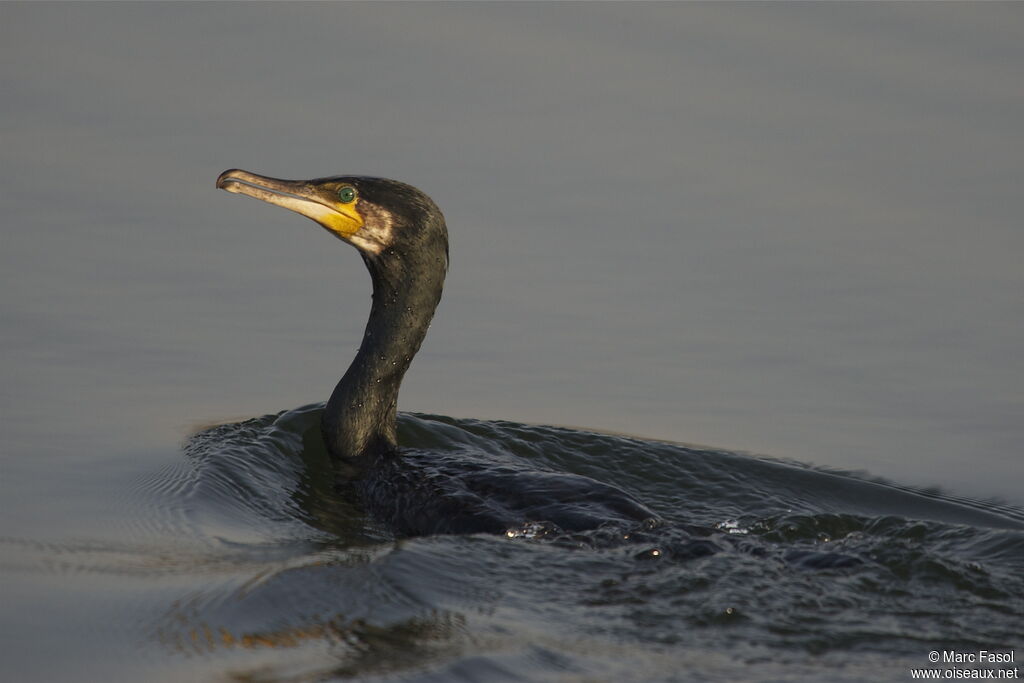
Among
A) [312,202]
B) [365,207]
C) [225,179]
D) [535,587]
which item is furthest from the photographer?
[312,202]

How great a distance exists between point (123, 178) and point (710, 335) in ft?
15.2

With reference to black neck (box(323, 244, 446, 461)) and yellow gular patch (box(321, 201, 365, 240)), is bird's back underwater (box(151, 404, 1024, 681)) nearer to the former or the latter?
black neck (box(323, 244, 446, 461))

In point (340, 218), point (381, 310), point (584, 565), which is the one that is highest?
point (340, 218)

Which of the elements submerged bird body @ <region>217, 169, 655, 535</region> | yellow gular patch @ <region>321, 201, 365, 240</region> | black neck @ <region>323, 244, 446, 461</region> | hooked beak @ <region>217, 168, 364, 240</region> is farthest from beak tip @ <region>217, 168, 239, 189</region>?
black neck @ <region>323, 244, 446, 461</region>

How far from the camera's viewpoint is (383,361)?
8.52 metres

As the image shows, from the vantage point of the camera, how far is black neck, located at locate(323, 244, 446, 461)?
8.47 meters

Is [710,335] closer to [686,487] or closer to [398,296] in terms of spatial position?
[686,487]

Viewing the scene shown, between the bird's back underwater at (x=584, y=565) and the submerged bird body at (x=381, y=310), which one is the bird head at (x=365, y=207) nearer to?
the submerged bird body at (x=381, y=310)

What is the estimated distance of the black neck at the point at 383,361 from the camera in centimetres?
847

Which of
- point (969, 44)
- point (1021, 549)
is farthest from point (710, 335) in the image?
point (969, 44)

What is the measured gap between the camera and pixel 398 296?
28.0 ft

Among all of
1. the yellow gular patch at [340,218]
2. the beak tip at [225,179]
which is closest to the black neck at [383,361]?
the yellow gular patch at [340,218]

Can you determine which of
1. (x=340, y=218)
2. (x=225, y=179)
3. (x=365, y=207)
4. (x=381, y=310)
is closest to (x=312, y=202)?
(x=340, y=218)

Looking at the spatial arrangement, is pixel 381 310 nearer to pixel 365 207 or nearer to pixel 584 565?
pixel 365 207
